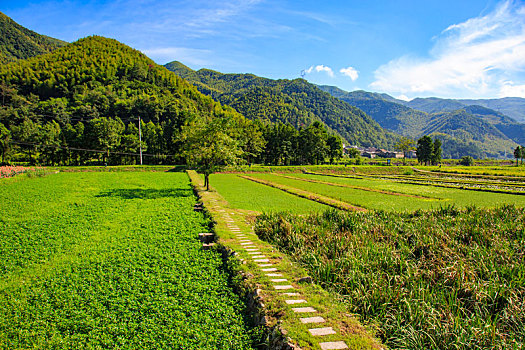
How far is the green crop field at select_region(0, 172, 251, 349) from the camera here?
4.23 m

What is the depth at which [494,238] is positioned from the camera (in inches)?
360

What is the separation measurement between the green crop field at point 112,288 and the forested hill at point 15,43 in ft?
566

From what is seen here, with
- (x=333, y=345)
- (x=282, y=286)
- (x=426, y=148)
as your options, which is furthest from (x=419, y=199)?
(x=426, y=148)

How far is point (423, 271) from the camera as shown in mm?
6547

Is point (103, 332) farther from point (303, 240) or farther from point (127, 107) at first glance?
point (127, 107)

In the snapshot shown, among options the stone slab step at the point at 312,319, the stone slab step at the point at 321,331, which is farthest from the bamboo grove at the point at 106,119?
the stone slab step at the point at 321,331

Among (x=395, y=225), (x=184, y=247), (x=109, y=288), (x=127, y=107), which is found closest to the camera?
(x=109, y=288)

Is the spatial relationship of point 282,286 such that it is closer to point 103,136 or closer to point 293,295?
point 293,295

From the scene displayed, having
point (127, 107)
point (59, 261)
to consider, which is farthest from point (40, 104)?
point (59, 261)

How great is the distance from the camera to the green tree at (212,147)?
21.5m

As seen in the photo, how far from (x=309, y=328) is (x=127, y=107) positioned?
104 meters

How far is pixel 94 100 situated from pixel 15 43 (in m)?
103

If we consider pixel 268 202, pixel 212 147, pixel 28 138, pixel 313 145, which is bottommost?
pixel 268 202

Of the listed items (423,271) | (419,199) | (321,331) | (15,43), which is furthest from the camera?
(15,43)
